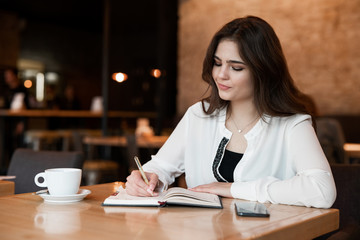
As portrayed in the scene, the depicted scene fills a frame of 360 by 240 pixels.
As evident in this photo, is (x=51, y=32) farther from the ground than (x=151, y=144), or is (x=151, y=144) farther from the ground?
(x=51, y=32)

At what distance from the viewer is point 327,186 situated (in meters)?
1.47

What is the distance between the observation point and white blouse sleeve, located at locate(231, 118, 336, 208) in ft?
4.67

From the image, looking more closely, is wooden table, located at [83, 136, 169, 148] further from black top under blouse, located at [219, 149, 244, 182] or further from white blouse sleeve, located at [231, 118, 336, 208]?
white blouse sleeve, located at [231, 118, 336, 208]

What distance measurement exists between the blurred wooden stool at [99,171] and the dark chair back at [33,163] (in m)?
3.21

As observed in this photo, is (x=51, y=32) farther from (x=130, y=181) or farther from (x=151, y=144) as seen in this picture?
(x=130, y=181)

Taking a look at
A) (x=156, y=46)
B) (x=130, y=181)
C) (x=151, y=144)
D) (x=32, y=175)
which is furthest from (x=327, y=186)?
(x=156, y=46)

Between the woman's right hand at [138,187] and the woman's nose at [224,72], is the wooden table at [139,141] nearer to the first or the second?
the woman's nose at [224,72]

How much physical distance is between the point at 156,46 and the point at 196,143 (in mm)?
7011

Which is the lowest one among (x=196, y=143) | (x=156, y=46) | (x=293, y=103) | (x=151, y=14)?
(x=196, y=143)

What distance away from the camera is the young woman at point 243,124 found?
177 cm

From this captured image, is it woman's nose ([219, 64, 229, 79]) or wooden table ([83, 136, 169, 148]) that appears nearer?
woman's nose ([219, 64, 229, 79])

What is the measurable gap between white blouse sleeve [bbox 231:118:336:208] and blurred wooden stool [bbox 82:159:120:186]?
13.8ft

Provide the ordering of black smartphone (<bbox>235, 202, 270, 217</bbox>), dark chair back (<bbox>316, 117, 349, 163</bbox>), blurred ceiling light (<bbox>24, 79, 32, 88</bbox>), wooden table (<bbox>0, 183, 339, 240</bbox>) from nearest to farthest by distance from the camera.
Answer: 1. wooden table (<bbox>0, 183, 339, 240</bbox>)
2. black smartphone (<bbox>235, 202, 270, 217</bbox>)
3. dark chair back (<bbox>316, 117, 349, 163</bbox>)
4. blurred ceiling light (<bbox>24, 79, 32, 88</bbox>)

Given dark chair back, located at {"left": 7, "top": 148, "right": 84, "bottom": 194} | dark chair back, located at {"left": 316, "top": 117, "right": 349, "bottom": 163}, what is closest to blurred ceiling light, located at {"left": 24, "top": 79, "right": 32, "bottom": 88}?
dark chair back, located at {"left": 316, "top": 117, "right": 349, "bottom": 163}
